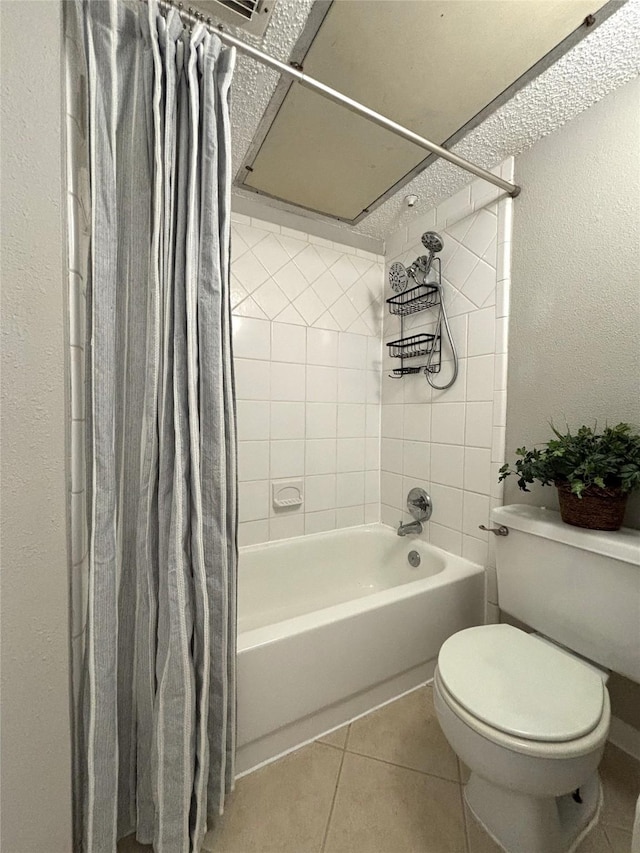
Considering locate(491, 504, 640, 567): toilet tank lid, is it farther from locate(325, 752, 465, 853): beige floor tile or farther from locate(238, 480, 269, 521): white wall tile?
locate(238, 480, 269, 521): white wall tile

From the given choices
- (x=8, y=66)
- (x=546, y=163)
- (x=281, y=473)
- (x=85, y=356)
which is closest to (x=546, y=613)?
(x=281, y=473)

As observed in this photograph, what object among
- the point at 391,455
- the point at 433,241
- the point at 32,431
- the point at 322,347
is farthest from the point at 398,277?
the point at 32,431

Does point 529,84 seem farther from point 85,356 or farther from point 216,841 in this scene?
point 216,841

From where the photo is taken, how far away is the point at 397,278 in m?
1.77

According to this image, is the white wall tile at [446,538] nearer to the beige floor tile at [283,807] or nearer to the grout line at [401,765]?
the grout line at [401,765]

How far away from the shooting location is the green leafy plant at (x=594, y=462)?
0.91m

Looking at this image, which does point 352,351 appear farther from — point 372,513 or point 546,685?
point 546,685

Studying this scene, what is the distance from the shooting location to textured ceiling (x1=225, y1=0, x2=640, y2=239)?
90 cm

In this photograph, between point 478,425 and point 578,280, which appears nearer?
point 578,280

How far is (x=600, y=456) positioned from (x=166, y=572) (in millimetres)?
1150

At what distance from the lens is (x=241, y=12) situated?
847 millimetres

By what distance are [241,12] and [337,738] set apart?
2108mm

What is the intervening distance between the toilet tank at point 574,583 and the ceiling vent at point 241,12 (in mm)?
1550

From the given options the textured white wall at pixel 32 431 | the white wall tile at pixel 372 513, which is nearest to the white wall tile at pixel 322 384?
the white wall tile at pixel 372 513
